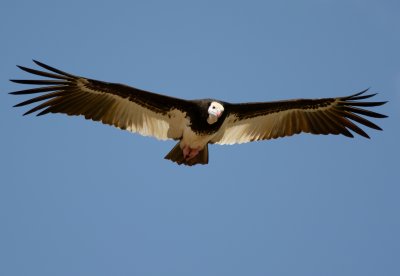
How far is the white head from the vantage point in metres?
12.7

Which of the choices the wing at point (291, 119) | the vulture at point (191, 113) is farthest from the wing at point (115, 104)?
the wing at point (291, 119)

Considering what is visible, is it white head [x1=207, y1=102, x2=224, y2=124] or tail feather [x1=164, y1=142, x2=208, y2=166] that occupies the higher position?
white head [x1=207, y1=102, x2=224, y2=124]

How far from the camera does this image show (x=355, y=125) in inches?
542

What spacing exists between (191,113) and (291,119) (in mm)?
2283

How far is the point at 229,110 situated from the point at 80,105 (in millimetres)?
2939

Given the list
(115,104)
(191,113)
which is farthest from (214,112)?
(115,104)

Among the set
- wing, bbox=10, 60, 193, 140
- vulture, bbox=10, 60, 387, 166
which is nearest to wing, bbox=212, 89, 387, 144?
vulture, bbox=10, 60, 387, 166

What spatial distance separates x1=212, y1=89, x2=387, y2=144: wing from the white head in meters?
0.76

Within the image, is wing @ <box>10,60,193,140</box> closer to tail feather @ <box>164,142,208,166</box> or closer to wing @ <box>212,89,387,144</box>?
tail feather @ <box>164,142,208,166</box>

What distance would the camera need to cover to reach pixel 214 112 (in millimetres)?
12695

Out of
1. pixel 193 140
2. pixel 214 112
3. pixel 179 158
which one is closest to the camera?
pixel 214 112

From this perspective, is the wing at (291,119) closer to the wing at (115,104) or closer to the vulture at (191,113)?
the vulture at (191,113)

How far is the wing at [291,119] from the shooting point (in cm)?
1366

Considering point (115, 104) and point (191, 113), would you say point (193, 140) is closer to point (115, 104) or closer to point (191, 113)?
point (191, 113)
